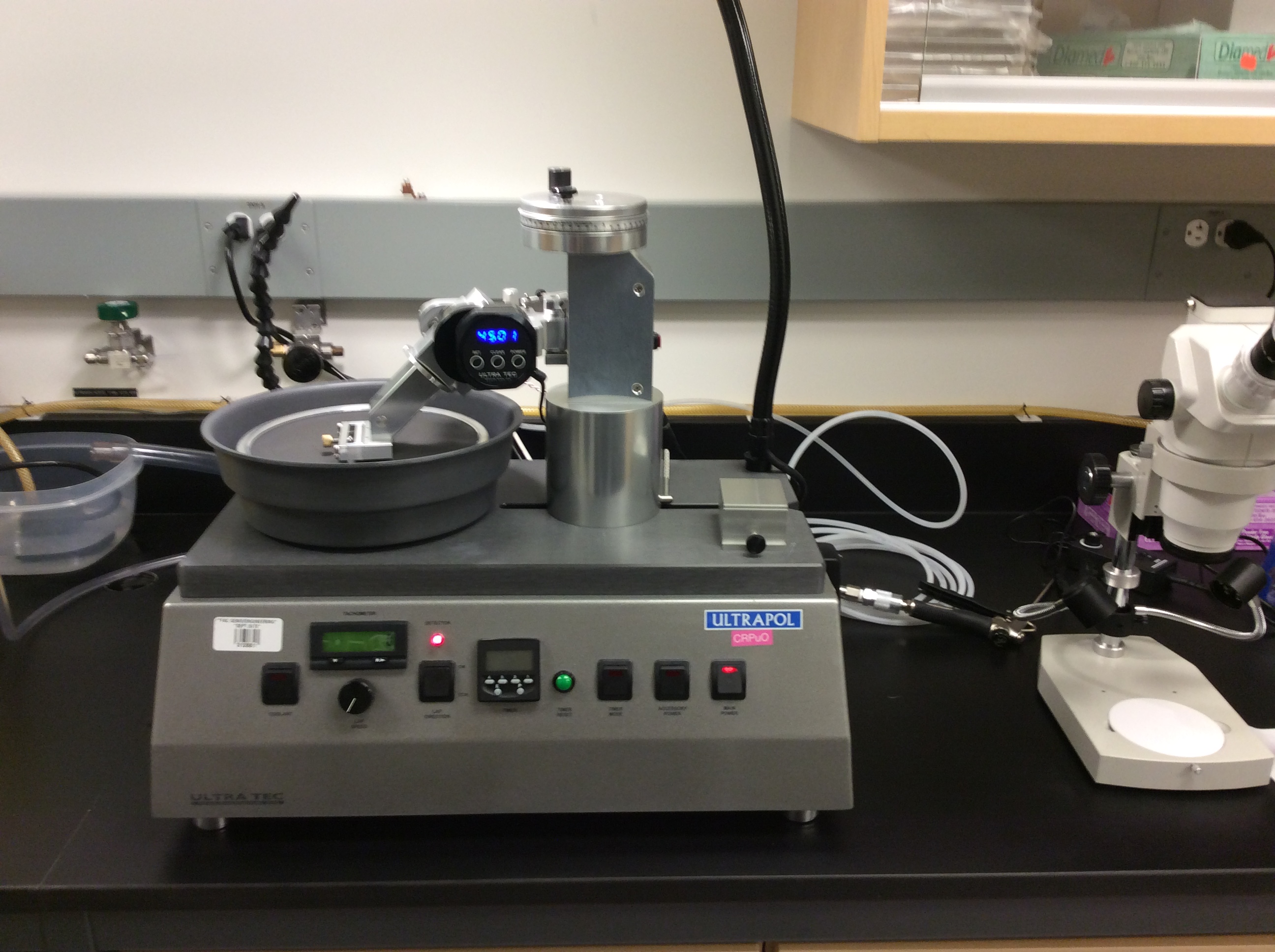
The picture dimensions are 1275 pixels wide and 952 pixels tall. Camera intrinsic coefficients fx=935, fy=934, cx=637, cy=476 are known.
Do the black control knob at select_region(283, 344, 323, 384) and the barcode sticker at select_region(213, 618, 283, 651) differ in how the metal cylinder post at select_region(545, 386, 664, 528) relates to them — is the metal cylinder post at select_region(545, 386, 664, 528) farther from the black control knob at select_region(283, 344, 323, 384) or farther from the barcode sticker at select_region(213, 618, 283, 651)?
the black control knob at select_region(283, 344, 323, 384)

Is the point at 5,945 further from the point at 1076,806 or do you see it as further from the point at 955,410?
the point at 955,410

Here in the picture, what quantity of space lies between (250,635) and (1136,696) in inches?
33.7

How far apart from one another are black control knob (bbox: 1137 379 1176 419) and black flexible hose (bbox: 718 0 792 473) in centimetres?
34

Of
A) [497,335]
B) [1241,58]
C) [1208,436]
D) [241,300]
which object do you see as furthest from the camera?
[241,300]

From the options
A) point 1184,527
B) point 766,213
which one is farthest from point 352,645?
point 1184,527

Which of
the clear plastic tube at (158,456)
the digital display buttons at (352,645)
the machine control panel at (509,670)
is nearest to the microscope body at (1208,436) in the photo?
the machine control panel at (509,670)

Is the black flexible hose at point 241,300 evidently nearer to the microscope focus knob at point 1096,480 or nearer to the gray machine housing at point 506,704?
the gray machine housing at point 506,704

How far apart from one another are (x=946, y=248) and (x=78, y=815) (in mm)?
1230

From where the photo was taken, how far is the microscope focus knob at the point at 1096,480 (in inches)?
35.5

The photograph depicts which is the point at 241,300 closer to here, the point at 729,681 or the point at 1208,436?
the point at 729,681

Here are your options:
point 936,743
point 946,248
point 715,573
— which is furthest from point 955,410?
point 715,573

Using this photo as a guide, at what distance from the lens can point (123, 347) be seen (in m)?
1.33

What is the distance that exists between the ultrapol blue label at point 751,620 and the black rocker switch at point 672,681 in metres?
0.04

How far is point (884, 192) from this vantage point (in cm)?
133
